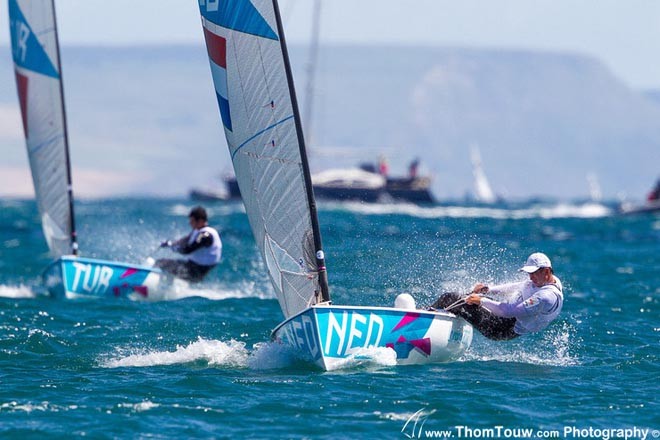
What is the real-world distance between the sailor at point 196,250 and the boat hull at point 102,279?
0.50 m

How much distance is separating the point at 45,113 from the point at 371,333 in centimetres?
1081

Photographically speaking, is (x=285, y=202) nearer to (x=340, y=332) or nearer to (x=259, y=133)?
(x=259, y=133)

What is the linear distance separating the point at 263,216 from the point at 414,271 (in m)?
3.44

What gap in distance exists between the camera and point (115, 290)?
18812 mm

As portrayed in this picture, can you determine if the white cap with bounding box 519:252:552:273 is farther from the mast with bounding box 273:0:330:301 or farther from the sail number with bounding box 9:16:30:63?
the sail number with bounding box 9:16:30:63

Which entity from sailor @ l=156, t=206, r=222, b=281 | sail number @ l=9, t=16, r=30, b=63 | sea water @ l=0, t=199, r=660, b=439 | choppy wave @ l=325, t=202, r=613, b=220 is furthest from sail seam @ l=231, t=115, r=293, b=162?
choppy wave @ l=325, t=202, r=613, b=220

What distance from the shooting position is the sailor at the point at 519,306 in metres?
12.5

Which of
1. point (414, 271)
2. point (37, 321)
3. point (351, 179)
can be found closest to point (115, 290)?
point (37, 321)

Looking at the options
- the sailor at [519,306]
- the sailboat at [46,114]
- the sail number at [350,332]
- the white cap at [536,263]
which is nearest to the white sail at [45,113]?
the sailboat at [46,114]

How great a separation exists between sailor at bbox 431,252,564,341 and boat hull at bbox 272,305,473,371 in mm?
234

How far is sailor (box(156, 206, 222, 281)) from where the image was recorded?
18.9m

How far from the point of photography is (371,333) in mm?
11773

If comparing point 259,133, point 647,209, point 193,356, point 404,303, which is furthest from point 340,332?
point 647,209

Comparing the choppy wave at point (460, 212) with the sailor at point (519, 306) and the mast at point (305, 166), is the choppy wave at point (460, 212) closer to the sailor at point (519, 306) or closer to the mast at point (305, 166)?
the sailor at point (519, 306)
